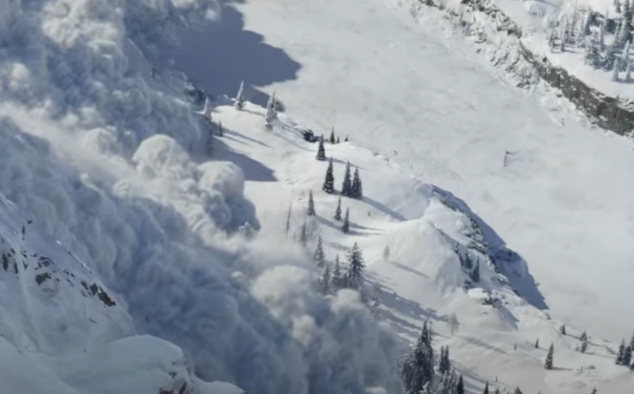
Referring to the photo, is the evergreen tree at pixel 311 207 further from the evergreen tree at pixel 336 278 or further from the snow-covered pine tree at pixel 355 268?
the evergreen tree at pixel 336 278

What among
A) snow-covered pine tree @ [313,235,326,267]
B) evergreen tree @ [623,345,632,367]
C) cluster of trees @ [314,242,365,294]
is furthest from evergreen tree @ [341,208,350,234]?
evergreen tree @ [623,345,632,367]

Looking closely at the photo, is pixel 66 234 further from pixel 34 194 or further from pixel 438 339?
pixel 438 339

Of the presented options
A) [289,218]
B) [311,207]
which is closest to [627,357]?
[311,207]

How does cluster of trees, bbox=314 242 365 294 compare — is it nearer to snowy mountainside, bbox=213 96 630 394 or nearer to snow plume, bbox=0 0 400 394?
snow plume, bbox=0 0 400 394

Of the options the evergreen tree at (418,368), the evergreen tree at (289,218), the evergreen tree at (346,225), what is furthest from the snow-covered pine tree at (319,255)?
the evergreen tree at (418,368)

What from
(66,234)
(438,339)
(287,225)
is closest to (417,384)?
(438,339)
